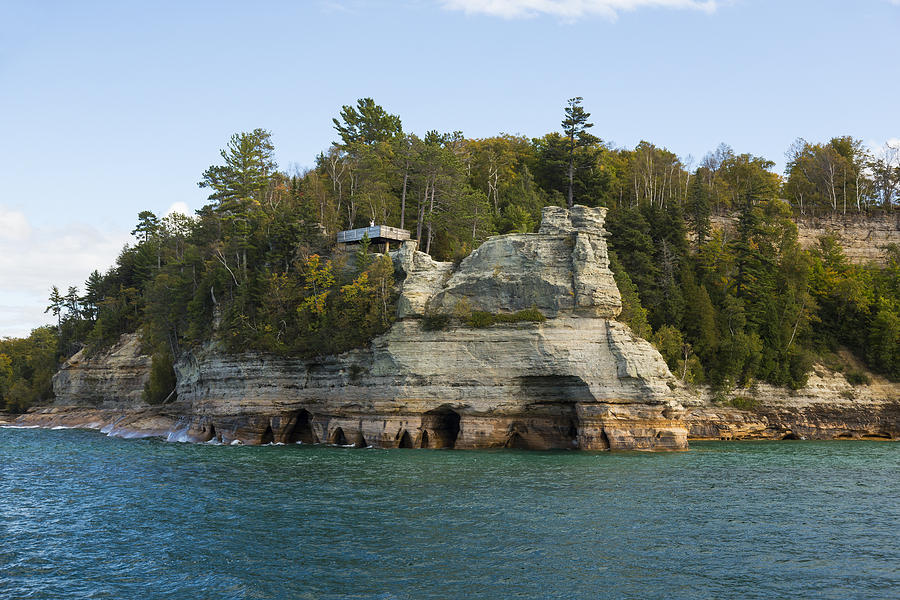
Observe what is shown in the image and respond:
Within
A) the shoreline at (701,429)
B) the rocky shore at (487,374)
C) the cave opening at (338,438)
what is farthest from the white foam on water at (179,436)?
the cave opening at (338,438)

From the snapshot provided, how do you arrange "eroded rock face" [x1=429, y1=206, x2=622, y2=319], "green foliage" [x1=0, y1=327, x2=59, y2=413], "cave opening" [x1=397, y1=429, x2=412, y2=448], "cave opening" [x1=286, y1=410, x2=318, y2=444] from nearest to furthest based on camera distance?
"eroded rock face" [x1=429, y1=206, x2=622, y2=319], "cave opening" [x1=397, y1=429, x2=412, y2=448], "cave opening" [x1=286, y1=410, x2=318, y2=444], "green foliage" [x1=0, y1=327, x2=59, y2=413]

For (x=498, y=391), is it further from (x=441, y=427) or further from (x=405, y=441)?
(x=405, y=441)

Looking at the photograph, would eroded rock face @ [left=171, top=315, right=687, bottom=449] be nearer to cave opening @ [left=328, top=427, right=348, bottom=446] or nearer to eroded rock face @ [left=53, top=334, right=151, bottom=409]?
cave opening @ [left=328, top=427, right=348, bottom=446]

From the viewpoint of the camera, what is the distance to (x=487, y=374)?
42.1 m

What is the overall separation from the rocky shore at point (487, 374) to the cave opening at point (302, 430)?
107 millimetres

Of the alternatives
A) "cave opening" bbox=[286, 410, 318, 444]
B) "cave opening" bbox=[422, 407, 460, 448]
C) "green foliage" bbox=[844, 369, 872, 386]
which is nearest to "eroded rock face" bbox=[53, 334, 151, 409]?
"cave opening" bbox=[286, 410, 318, 444]

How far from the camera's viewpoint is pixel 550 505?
79.4ft

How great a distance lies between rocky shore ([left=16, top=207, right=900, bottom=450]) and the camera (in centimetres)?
4062

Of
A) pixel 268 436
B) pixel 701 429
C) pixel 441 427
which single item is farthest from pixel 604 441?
pixel 268 436

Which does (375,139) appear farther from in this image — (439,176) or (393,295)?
(393,295)

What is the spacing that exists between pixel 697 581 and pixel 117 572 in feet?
48.1

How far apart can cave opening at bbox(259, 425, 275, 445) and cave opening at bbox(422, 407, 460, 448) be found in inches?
499

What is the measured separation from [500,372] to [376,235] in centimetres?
1713

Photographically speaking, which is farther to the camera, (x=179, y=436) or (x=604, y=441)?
(x=179, y=436)
